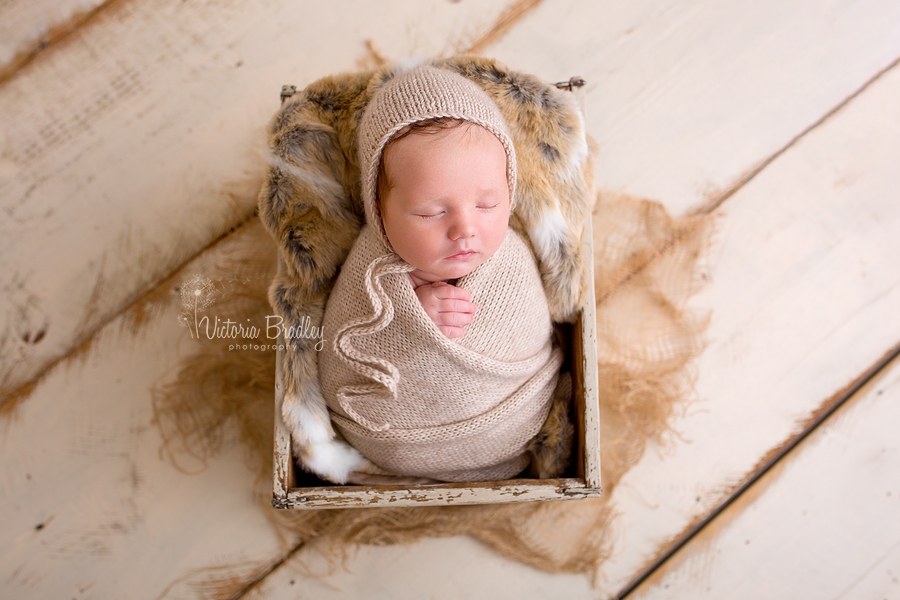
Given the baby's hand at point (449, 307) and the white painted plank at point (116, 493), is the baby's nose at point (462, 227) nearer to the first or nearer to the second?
the baby's hand at point (449, 307)

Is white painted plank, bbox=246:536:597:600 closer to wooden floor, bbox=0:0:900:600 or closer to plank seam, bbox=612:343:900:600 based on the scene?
wooden floor, bbox=0:0:900:600

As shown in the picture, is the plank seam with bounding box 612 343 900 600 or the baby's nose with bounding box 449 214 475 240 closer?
the baby's nose with bounding box 449 214 475 240

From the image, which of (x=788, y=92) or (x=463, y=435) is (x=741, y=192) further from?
(x=463, y=435)

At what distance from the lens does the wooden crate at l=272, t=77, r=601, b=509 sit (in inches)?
38.1

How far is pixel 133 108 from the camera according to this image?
1305mm

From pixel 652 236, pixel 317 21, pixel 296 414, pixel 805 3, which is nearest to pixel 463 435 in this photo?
pixel 296 414

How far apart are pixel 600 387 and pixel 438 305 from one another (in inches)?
18.8

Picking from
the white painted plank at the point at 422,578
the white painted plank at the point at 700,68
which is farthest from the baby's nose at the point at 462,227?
the white painted plank at the point at 422,578

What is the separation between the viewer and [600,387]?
1.23m

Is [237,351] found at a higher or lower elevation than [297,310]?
lower

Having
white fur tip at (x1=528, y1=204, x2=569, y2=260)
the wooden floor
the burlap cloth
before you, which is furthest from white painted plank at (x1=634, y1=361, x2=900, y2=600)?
white fur tip at (x1=528, y1=204, x2=569, y2=260)

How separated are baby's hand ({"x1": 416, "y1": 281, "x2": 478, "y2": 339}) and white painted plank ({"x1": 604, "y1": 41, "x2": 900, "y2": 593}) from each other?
1.85 ft

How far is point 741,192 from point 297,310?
3.18 feet

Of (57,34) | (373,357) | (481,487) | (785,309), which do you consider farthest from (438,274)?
(57,34)
